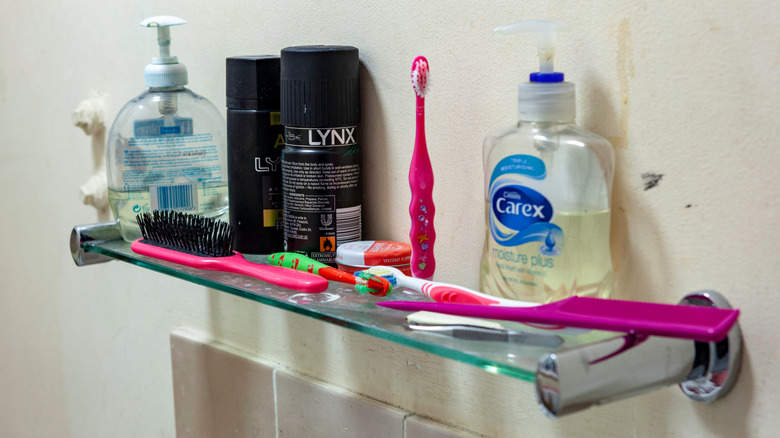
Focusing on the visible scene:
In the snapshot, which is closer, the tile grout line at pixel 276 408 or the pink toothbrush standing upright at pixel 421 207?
the pink toothbrush standing upright at pixel 421 207

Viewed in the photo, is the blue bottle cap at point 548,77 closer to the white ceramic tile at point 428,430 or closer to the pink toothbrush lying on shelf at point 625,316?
the pink toothbrush lying on shelf at point 625,316

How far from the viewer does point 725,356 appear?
1.36 ft

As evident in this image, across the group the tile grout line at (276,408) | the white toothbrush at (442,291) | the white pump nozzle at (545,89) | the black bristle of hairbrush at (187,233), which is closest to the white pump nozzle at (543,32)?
the white pump nozzle at (545,89)

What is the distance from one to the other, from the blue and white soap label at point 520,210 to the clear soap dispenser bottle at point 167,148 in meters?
0.27

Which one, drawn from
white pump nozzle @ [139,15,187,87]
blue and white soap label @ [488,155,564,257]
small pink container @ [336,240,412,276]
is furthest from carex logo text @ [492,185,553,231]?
white pump nozzle @ [139,15,187,87]

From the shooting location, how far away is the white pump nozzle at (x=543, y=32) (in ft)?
1.43

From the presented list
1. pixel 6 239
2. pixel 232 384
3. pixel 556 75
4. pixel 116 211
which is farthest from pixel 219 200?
pixel 6 239

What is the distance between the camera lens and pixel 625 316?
38 cm

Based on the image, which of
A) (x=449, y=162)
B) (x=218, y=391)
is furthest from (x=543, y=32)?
(x=218, y=391)

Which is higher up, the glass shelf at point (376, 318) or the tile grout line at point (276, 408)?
the glass shelf at point (376, 318)

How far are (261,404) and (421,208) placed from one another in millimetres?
305

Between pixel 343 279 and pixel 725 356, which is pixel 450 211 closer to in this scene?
pixel 343 279

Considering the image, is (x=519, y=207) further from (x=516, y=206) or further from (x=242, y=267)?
(x=242, y=267)

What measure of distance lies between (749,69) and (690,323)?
0.14m
